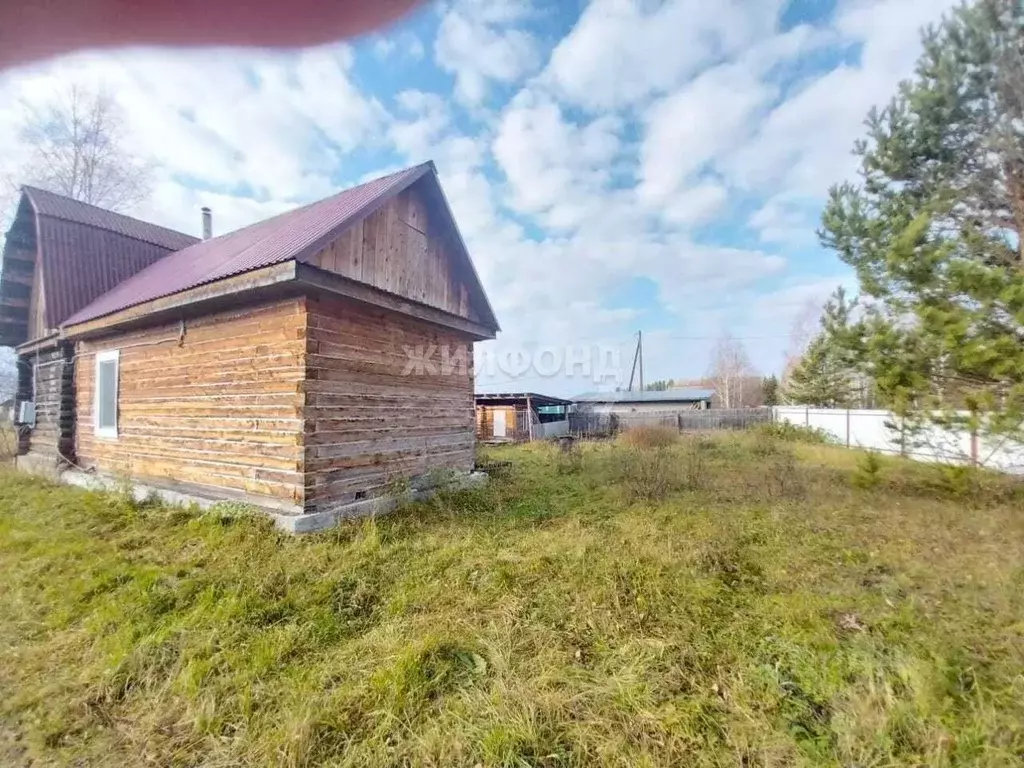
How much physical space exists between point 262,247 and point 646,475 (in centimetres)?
812

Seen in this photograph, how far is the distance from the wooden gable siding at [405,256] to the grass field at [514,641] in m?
3.62

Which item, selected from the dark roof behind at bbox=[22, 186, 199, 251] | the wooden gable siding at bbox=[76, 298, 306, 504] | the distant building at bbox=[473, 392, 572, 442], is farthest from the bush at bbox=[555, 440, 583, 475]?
the dark roof behind at bbox=[22, 186, 199, 251]

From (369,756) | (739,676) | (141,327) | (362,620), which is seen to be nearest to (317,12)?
(369,756)

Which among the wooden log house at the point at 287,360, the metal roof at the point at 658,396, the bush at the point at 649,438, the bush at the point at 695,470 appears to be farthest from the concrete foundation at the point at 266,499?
the metal roof at the point at 658,396

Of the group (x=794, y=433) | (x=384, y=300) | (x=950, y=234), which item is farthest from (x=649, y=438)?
(x=384, y=300)

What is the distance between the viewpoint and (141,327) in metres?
7.96

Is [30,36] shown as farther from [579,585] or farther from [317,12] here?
[579,585]

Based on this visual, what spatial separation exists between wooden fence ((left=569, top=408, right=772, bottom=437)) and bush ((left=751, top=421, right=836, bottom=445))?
4130 millimetres

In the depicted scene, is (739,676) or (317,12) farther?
(739,676)

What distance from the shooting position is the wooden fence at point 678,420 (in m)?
24.6

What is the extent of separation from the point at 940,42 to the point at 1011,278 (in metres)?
4.18

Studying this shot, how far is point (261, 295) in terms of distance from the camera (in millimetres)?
6254

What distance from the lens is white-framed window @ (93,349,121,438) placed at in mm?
8523

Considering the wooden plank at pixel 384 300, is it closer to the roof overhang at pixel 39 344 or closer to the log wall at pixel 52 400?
the roof overhang at pixel 39 344
